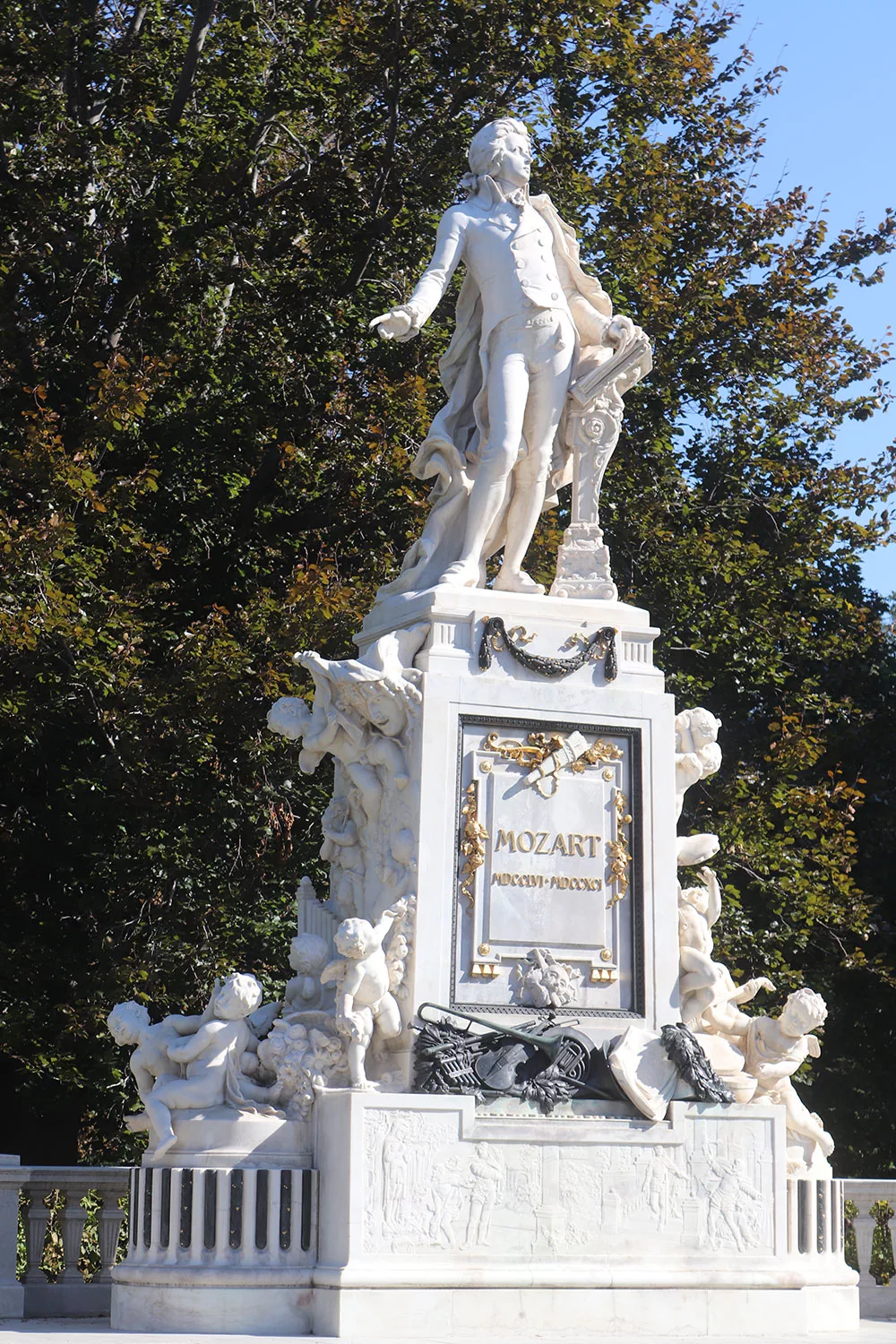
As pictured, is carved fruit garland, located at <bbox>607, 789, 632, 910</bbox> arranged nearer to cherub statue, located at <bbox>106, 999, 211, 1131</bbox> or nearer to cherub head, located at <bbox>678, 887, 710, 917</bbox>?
cherub head, located at <bbox>678, 887, 710, 917</bbox>

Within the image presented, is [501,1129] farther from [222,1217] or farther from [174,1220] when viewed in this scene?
[174,1220]

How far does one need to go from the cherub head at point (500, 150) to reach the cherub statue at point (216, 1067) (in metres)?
5.33

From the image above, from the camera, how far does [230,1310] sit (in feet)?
35.9

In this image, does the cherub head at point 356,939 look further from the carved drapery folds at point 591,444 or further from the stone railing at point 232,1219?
the carved drapery folds at point 591,444

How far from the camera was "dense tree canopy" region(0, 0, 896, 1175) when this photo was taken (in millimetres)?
18438

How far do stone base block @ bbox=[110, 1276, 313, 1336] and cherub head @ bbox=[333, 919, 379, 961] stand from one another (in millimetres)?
1710

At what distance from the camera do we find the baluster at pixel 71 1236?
512 inches

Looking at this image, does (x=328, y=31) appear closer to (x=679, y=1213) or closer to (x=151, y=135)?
(x=151, y=135)

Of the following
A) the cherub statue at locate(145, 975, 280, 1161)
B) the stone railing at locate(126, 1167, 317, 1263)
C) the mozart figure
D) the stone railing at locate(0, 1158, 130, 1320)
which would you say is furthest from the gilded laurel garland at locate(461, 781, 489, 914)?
the stone railing at locate(0, 1158, 130, 1320)

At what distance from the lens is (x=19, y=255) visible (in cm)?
1962

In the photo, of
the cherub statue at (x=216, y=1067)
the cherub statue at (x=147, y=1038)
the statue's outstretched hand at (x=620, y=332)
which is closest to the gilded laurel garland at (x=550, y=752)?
the cherub statue at (x=216, y=1067)

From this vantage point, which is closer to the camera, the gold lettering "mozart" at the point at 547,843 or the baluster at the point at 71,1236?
the gold lettering "mozart" at the point at 547,843

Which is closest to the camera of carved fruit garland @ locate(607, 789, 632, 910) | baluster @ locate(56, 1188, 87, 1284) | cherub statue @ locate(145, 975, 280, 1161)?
cherub statue @ locate(145, 975, 280, 1161)

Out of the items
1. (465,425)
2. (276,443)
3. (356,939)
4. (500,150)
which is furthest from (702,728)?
(276,443)
